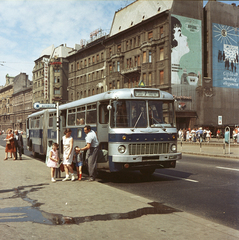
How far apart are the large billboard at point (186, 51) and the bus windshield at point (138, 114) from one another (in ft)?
128

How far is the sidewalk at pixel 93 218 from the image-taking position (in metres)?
5.09

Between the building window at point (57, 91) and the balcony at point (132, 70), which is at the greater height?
the building window at point (57, 91)

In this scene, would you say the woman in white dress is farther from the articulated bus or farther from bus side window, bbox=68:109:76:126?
bus side window, bbox=68:109:76:126

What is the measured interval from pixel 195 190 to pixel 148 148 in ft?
7.12

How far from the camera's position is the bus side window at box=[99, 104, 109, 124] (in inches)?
438

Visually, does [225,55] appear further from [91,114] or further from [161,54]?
[91,114]

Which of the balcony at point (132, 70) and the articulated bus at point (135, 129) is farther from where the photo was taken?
the balcony at point (132, 70)

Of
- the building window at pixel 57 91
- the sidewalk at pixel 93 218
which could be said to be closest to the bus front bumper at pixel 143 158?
the sidewalk at pixel 93 218

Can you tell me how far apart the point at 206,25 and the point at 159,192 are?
50157 mm

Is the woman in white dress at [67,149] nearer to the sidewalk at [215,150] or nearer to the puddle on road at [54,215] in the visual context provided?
the puddle on road at [54,215]

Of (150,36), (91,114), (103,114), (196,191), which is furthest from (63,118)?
(150,36)

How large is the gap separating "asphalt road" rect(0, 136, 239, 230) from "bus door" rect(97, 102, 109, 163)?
3.04ft

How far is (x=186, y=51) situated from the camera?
5147 cm

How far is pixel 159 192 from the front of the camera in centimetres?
904
